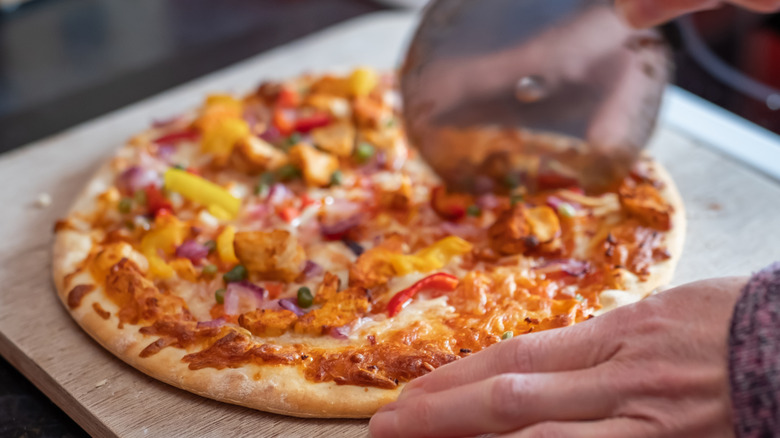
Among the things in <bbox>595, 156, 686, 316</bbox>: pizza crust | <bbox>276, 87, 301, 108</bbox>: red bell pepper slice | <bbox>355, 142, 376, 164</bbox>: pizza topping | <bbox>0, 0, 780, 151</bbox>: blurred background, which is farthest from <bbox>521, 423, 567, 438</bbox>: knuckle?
<bbox>0, 0, 780, 151</bbox>: blurred background

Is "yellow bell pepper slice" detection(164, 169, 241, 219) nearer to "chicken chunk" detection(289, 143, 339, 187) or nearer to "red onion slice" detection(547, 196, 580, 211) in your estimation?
"chicken chunk" detection(289, 143, 339, 187)

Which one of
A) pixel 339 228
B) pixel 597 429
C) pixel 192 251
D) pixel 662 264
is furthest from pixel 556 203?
pixel 597 429

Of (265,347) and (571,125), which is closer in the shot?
(265,347)

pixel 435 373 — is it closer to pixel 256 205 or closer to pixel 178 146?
pixel 256 205

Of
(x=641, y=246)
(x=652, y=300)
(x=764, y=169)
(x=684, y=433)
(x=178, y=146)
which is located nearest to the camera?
(x=684, y=433)

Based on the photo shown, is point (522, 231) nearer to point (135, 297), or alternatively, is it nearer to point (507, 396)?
point (507, 396)

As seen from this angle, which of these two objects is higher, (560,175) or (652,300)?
(652,300)

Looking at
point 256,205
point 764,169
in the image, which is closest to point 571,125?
point 764,169
